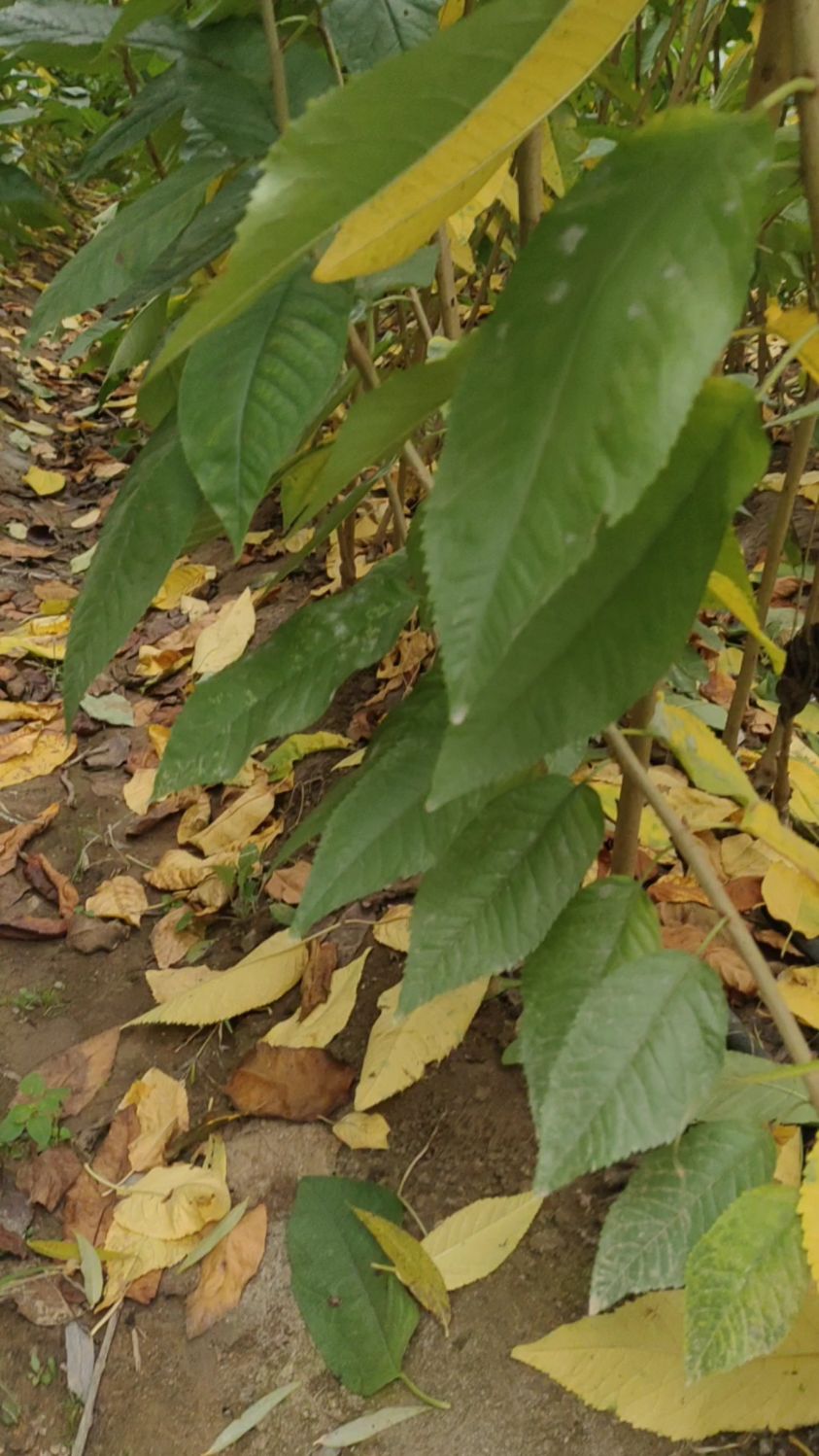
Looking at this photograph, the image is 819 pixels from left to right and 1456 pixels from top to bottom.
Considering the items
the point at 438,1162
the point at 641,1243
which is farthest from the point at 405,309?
the point at 641,1243

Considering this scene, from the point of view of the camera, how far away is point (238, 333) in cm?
55

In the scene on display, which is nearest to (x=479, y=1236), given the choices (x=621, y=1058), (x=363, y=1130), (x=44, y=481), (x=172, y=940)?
(x=363, y=1130)

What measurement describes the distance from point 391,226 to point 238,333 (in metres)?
0.23

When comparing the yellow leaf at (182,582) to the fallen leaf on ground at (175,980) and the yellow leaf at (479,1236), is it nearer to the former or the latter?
the fallen leaf on ground at (175,980)

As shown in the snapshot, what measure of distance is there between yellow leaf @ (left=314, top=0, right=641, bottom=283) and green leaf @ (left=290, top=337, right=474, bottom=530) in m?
0.12

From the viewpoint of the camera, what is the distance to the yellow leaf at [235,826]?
4.56ft

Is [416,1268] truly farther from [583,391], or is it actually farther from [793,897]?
[583,391]

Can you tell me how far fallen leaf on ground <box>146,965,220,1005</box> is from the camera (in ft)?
3.82

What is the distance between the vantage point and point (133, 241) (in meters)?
0.70

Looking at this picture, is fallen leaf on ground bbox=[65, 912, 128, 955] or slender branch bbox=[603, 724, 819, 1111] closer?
slender branch bbox=[603, 724, 819, 1111]

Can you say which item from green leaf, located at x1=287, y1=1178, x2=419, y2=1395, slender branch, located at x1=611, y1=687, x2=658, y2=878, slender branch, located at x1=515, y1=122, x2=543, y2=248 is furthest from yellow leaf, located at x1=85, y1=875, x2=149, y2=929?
slender branch, located at x1=515, y1=122, x2=543, y2=248

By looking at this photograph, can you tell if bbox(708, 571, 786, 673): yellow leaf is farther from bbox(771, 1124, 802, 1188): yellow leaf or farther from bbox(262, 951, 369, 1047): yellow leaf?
bbox(262, 951, 369, 1047): yellow leaf

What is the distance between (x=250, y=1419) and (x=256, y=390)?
2.45 feet

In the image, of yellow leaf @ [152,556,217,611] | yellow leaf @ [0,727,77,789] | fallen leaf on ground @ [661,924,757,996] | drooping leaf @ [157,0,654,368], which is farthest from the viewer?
yellow leaf @ [152,556,217,611]
